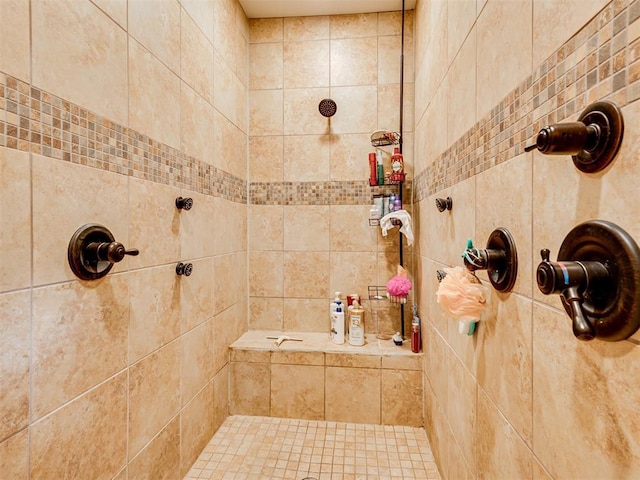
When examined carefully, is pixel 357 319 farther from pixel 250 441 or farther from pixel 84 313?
pixel 84 313

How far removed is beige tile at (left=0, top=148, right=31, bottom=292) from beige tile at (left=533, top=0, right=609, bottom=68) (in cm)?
115

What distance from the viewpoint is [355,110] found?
7.17 ft

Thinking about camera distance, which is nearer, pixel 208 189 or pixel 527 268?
pixel 527 268

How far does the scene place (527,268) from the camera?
719mm

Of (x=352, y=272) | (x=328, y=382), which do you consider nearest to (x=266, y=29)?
(x=352, y=272)

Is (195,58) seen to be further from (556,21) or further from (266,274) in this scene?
(556,21)

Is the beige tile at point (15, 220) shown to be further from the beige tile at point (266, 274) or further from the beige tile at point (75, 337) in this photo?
the beige tile at point (266, 274)

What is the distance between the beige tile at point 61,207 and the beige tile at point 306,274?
1.33m

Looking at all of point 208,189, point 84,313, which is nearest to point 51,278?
point 84,313

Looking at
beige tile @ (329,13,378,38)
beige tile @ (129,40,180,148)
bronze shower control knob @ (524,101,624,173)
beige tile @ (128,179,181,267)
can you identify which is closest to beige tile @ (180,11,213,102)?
beige tile @ (129,40,180,148)

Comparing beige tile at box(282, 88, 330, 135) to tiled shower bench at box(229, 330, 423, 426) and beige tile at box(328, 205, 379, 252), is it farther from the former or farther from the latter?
tiled shower bench at box(229, 330, 423, 426)

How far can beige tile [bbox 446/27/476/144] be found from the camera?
1044mm

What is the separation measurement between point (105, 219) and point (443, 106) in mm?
1398

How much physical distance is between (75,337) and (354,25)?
2361 millimetres
